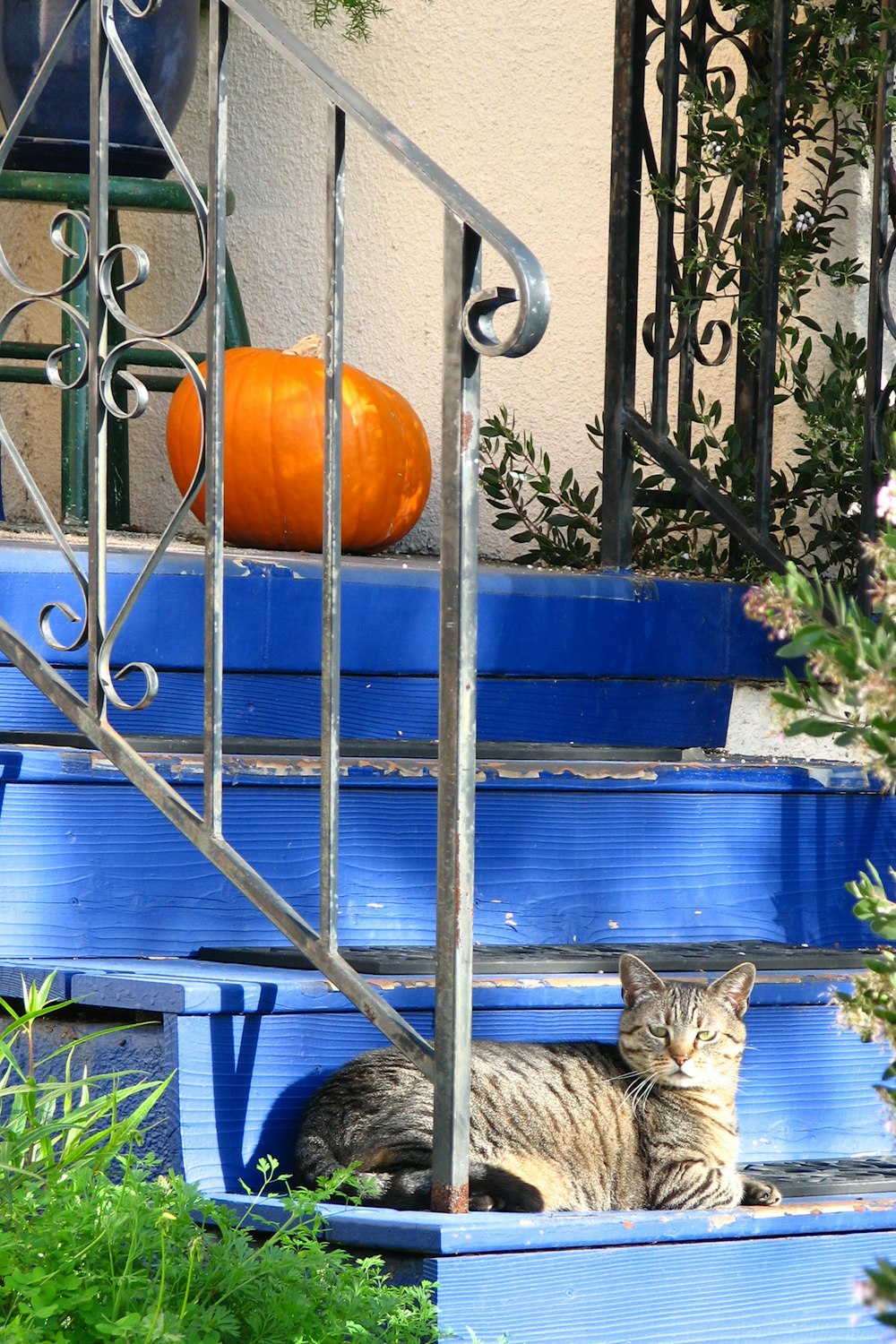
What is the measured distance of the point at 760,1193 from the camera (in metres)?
1.90

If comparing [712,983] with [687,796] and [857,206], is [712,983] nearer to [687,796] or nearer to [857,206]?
[687,796]

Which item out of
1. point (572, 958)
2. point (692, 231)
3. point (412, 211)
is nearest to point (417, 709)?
point (572, 958)

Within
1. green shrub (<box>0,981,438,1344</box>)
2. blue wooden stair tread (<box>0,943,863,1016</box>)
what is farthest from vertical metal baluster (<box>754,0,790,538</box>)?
green shrub (<box>0,981,438,1344</box>)

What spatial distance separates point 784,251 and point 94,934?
1.94 meters

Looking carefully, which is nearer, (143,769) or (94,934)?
(143,769)

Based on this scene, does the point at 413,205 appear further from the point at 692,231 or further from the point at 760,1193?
the point at 760,1193

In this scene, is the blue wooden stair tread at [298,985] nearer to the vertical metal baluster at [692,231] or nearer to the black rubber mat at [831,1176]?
the black rubber mat at [831,1176]

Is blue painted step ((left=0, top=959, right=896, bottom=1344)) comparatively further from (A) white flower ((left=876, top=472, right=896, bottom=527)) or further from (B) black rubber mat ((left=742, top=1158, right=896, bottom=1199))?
(A) white flower ((left=876, top=472, right=896, bottom=527))

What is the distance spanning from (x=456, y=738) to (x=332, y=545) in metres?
0.28

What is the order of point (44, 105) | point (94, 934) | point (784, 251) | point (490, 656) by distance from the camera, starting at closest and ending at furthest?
point (94, 934) < point (490, 656) < point (784, 251) < point (44, 105)

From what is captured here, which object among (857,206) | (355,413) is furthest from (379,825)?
(857,206)

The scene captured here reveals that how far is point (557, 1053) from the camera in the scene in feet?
6.84

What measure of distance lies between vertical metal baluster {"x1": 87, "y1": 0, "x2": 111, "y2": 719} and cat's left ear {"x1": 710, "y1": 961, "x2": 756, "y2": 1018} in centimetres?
89

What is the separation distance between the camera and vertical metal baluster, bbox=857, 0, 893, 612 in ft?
8.25
